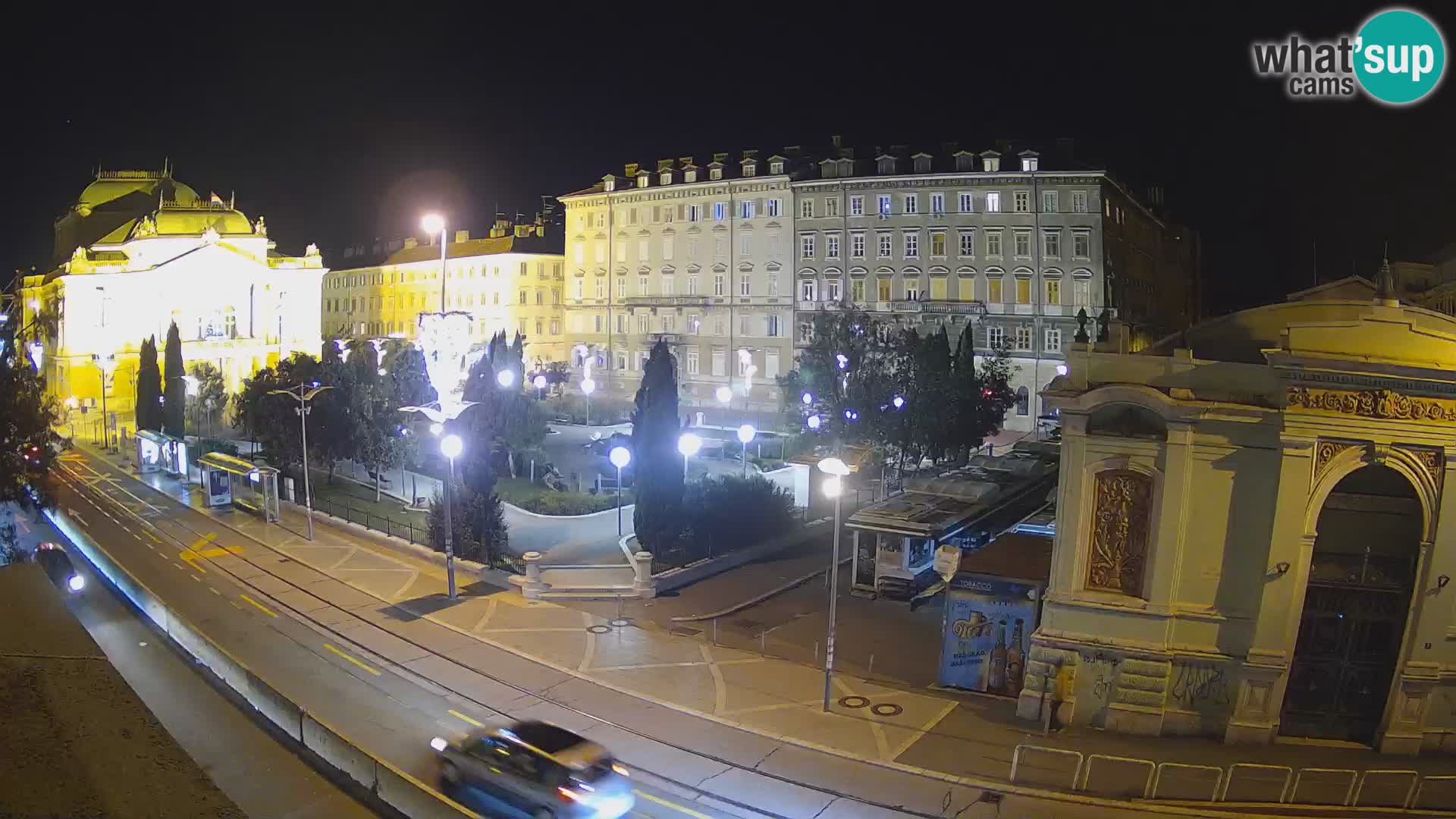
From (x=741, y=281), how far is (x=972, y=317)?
17.1 meters

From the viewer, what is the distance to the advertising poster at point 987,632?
19.4m

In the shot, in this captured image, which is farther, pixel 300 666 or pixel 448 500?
pixel 448 500

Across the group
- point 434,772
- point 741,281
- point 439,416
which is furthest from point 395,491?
point 741,281

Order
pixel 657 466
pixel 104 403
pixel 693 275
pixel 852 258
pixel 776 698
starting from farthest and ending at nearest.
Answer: pixel 693 275 → pixel 852 258 → pixel 104 403 → pixel 657 466 → pixel 776 698

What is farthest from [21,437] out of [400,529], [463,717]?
[463,717]

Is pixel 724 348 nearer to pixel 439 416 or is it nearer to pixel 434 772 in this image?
pixel 439 416

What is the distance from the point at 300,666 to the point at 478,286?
6994 cm

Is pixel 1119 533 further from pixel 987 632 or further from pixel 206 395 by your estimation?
pixel 206 395

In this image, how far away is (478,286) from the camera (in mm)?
87875

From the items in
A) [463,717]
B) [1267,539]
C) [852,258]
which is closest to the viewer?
[1267,539]

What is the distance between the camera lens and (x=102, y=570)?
29.2 m

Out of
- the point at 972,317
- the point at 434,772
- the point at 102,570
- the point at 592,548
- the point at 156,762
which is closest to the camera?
the point at 156,762

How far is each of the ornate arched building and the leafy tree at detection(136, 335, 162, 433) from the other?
51.5m

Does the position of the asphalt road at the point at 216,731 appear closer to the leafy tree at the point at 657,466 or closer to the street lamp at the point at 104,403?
the leafy tree at the point at 657,466
